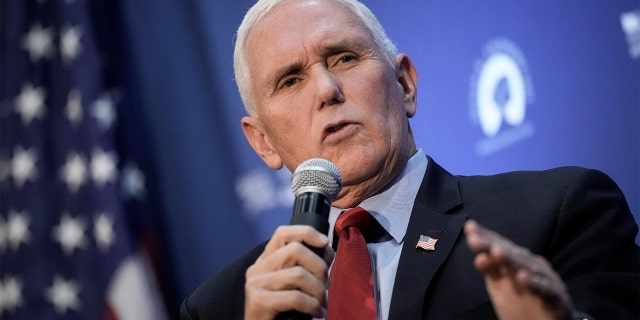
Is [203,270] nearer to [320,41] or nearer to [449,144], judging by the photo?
[449,144]

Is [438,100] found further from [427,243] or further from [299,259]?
[299,259]

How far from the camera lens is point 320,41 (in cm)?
204

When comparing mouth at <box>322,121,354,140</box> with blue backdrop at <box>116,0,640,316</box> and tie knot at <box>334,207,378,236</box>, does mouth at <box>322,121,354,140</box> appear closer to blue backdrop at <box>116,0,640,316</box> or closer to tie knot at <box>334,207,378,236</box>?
tie knot at <box>334,207,378,236</box>

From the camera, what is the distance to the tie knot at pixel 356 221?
1818 millimetres

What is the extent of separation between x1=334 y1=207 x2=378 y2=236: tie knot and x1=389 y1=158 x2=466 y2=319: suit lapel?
105 mm

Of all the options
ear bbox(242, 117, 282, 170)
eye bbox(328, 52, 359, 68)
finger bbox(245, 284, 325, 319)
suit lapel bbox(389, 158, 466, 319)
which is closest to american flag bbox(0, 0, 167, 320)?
ear bbox(242, 117, 282, 170)

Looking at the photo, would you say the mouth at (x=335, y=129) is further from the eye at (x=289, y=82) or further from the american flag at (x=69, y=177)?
the american flag at (x=69, y=177)

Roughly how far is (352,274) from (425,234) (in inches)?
7.6

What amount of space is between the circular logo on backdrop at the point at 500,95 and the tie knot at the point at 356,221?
725mm

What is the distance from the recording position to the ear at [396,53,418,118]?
2.17 m

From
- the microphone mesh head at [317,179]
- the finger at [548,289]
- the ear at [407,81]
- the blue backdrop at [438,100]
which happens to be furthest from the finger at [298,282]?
the blue backdrop at [438,100]

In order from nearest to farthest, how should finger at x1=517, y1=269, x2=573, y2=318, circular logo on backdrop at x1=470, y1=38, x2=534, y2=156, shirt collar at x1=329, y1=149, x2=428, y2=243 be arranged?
finger at x1=517, y1=269, x2=573, y2=318 < shirt collar at x1=329, y1=149, x2=428, y2=243 < circular logo on backdrop at x1=470, y1=38, x2=534, y2=156

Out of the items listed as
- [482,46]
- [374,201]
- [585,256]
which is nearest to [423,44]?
[482,46]

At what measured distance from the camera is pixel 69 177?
3240 millimetres
